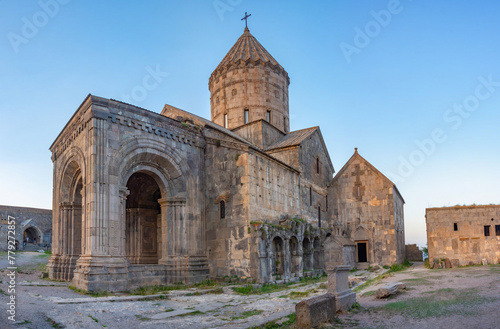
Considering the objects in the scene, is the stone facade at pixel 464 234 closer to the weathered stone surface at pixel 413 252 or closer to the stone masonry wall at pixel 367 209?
the stone masonry wall at pixel 367 209

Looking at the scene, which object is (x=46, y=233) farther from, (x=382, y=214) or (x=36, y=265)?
(x=382, y=214)

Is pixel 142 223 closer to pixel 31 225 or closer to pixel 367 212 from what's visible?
pixel 367 212

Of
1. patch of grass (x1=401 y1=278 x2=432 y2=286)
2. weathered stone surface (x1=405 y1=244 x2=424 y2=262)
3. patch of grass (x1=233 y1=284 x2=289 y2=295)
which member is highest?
patch of grass (x1=401 y1=278 x2=432 y2=286)

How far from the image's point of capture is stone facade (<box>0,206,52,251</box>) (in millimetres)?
34666

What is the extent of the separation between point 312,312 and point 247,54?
1978 centimetres

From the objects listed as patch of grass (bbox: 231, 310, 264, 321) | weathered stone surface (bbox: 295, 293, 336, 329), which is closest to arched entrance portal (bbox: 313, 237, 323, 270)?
patch of grass (bbox: 231, 310, 264, 321)

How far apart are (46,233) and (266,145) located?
2557cm

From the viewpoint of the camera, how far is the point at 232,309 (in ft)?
35.1

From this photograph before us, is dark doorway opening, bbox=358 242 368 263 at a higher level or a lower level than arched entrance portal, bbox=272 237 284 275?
lower

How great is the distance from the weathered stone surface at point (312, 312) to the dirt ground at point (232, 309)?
22 centimetres

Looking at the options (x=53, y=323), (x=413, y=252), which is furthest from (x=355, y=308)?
(x=413, y=252)

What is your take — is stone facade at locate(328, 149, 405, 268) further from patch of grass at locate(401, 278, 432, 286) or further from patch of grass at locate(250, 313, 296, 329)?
patch of grass at locate(250, 313, 296, 329)

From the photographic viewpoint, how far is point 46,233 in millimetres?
37781

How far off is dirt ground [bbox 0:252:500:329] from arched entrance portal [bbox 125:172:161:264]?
587cm
